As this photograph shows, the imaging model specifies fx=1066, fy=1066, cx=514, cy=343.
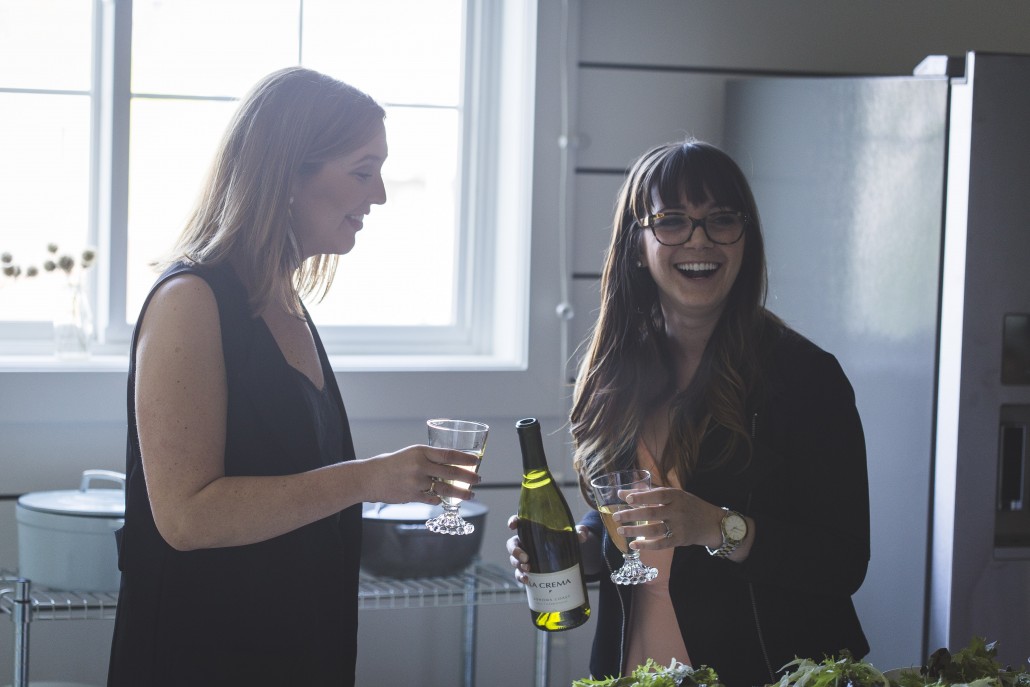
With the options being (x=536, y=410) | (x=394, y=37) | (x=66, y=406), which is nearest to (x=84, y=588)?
(x=66, y=406)

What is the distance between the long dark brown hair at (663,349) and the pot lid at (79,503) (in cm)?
83

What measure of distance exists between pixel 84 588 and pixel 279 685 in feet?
1.94

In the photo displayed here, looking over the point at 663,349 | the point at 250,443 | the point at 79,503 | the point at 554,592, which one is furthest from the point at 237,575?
the point at 663,349

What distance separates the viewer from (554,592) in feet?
4.77

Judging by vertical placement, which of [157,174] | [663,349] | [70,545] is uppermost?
[157,174]

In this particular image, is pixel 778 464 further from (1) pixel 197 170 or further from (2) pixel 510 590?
(1) pixel 197 170

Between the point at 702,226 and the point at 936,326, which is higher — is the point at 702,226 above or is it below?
above

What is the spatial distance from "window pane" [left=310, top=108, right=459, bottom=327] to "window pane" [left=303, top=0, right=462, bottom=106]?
56mm

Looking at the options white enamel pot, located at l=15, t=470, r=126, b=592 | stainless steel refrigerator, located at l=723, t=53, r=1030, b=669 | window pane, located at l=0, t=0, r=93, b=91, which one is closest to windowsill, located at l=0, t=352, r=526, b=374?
white enamel pot, located at l=15, t=470, r=126, b=592

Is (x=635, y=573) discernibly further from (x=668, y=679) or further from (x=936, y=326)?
(x=936, y=326)

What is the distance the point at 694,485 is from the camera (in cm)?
160

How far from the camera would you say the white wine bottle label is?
57.1 inches

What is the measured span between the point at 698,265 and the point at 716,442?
270 millimetres

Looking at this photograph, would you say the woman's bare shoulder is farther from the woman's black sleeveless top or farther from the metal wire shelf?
the metal wire shelf
